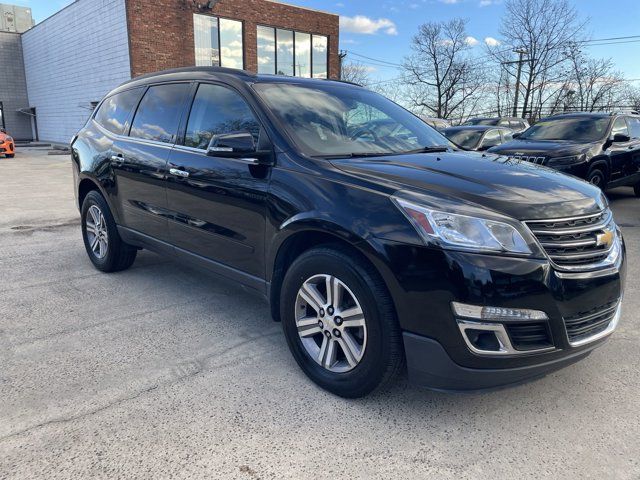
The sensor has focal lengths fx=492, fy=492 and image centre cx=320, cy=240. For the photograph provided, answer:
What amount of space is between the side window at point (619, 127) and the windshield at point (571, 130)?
0.14 meters

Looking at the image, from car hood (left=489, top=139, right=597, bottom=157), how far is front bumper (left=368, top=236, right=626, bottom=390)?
20.3ft

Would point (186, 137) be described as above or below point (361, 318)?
above

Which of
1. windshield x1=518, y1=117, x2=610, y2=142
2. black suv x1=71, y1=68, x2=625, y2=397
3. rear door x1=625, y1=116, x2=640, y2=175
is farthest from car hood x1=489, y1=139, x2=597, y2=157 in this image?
black suv x1=71, y1=68, x2=625, y2=397

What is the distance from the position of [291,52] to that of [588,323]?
23934mm

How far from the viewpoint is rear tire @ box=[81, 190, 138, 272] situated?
4832 mm

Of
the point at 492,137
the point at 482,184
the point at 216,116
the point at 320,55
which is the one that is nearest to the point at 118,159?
the point at 216,116

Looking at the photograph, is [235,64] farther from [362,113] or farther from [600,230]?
[600,230]

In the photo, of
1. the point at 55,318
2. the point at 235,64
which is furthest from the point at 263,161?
the point at 235,64

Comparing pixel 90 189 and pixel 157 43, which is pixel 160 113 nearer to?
pixel 90 189

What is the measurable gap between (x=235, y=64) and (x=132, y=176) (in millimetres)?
19441

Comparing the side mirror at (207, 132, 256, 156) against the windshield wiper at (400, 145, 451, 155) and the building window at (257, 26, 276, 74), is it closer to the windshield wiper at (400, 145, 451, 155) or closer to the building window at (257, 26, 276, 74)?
the windshield wiper at (400, 145, 451, 155)

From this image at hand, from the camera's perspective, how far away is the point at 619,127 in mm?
9070

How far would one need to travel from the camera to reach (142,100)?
176 inches

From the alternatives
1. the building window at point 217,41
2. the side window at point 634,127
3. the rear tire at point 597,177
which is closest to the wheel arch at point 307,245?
the rear tire at point 597,177
